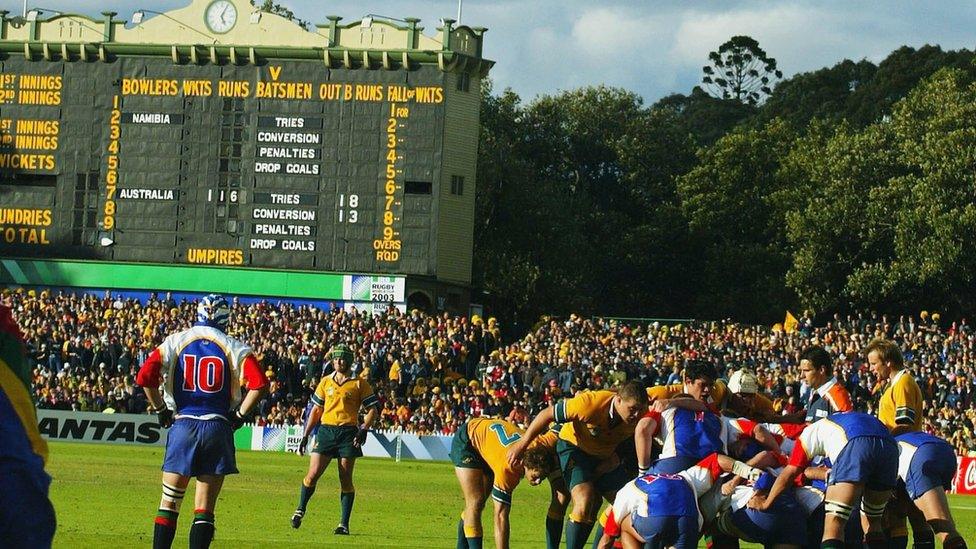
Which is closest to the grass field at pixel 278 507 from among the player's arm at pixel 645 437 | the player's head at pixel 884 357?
the player's arm at pixel 645 437

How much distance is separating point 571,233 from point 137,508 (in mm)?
49152

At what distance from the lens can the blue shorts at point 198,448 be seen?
41.0 ft

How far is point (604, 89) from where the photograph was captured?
75.1 metres

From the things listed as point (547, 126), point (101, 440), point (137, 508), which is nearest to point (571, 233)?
point (547, 126)

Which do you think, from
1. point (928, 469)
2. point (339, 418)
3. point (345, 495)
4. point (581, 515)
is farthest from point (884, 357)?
point (339, 418)

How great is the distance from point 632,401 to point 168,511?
12.7 feet

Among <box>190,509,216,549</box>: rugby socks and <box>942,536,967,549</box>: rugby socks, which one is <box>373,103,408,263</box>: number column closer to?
<box>190,509,216,549</box>: rugby socks

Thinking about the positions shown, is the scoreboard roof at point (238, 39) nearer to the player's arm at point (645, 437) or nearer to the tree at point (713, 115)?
the player's arm at point (645, 437)

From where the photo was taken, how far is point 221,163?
Result: 1645 inches

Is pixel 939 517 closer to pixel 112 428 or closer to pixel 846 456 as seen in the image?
pixel 846 456

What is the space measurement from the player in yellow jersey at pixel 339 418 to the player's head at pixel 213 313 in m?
5.21

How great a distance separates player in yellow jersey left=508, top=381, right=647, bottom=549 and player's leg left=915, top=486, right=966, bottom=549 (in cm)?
254

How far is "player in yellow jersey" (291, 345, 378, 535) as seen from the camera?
1828cm

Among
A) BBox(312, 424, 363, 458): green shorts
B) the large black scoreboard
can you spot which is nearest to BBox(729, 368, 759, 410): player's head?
BBox(312, 424, 363, 458): green shorts
